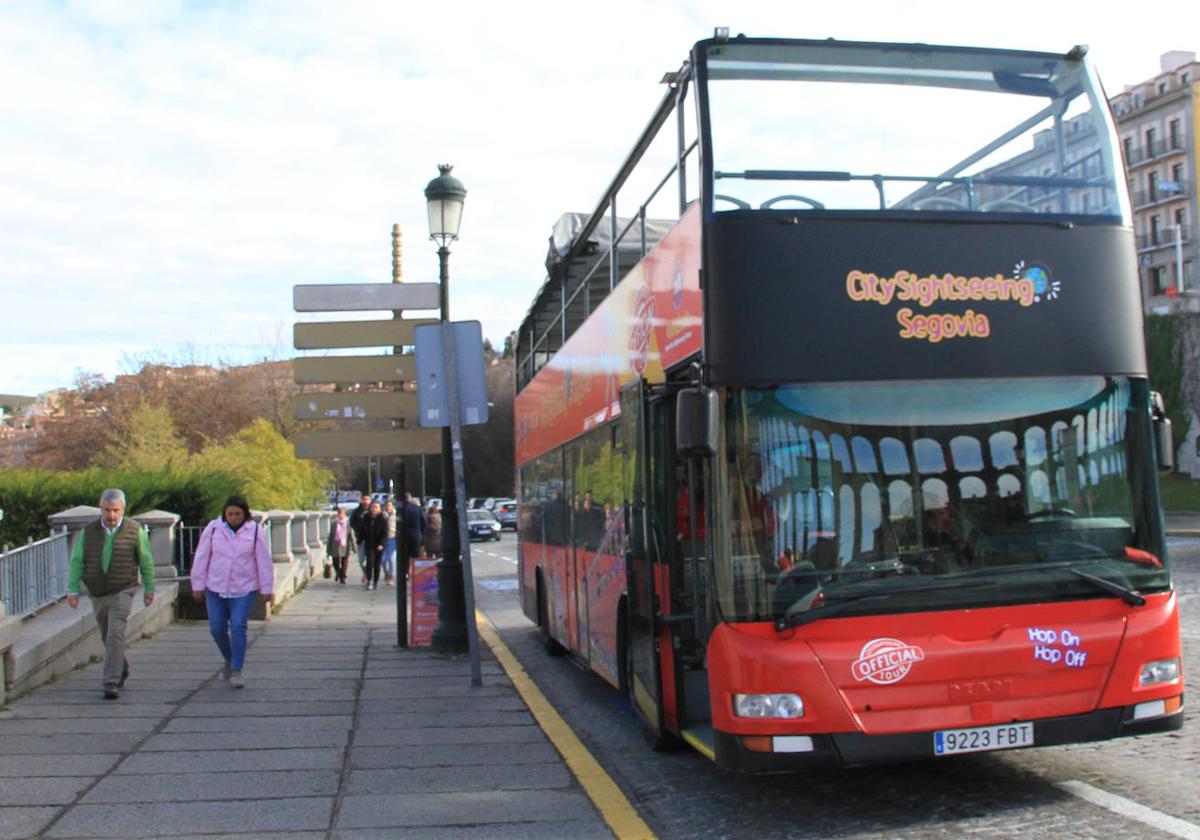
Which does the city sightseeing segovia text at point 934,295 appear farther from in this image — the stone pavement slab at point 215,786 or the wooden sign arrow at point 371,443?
the wooden sign arrow at point 371,443

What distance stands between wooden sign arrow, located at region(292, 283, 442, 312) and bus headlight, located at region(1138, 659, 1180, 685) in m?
9.70

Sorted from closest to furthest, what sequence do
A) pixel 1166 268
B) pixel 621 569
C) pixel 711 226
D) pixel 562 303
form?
pixel 711 226 < pixel 621 569 < pixel 562 303 < pixel 1166 268

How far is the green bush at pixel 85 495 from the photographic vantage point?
58.1ft

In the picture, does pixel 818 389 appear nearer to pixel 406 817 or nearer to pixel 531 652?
pixel 406 817

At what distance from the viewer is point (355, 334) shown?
14969 millimetres

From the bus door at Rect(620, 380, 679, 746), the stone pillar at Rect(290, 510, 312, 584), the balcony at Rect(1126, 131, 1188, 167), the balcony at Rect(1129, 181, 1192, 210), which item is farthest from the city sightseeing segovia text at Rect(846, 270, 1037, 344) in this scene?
the balcony at Rect(1126, 131, 1188, 167)

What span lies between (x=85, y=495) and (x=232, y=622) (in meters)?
7.94

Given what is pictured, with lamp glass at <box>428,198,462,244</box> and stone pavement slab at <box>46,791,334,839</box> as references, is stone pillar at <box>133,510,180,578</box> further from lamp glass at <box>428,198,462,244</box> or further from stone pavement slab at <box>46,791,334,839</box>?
stone pavement slab at <box>46,791,334,839</box>

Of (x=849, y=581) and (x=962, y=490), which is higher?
(x=962, y=490)

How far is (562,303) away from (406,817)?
22.3ft

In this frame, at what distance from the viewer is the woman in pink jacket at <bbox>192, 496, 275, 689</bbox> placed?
1093cm

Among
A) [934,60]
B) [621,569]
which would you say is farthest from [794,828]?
[934,60]

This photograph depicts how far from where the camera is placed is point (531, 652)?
14.5 metres

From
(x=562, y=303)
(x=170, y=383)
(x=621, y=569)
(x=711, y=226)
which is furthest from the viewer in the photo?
(x=170, y=383)
